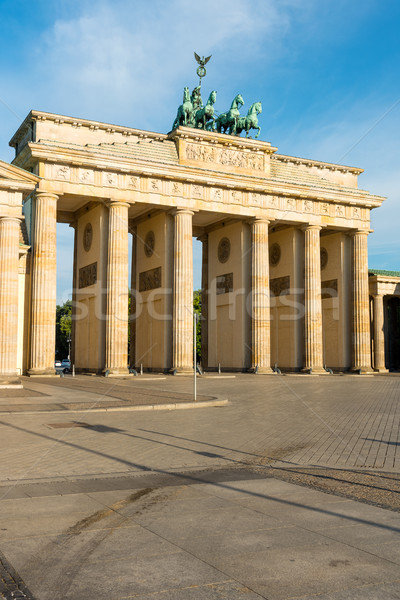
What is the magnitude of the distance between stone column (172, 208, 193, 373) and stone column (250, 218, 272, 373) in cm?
570

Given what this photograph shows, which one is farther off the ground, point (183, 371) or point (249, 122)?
point (249, 122)

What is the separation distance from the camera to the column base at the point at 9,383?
26406 millimetres

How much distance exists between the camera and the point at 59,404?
1920cm

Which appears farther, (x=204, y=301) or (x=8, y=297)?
(x=204, y=301)

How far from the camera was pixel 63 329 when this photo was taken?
326ft

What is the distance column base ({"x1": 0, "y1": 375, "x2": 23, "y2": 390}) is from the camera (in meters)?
26.4

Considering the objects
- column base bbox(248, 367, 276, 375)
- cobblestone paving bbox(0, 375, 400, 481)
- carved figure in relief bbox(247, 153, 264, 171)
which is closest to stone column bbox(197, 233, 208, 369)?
column base bbox(248, 367, 276, 375)

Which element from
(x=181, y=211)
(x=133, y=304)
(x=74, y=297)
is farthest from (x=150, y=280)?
(x=181, y=211)

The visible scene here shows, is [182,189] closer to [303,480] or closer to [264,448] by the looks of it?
[264,448]

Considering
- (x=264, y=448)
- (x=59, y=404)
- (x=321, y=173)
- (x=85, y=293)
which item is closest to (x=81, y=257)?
(x=85, y=293)

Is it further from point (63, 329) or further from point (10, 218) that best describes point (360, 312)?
point (63, 329)

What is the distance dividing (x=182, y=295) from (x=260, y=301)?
717cm

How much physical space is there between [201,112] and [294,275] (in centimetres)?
1545

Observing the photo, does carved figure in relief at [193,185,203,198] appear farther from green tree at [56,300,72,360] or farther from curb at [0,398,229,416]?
green tree at [56,300,72,360]
